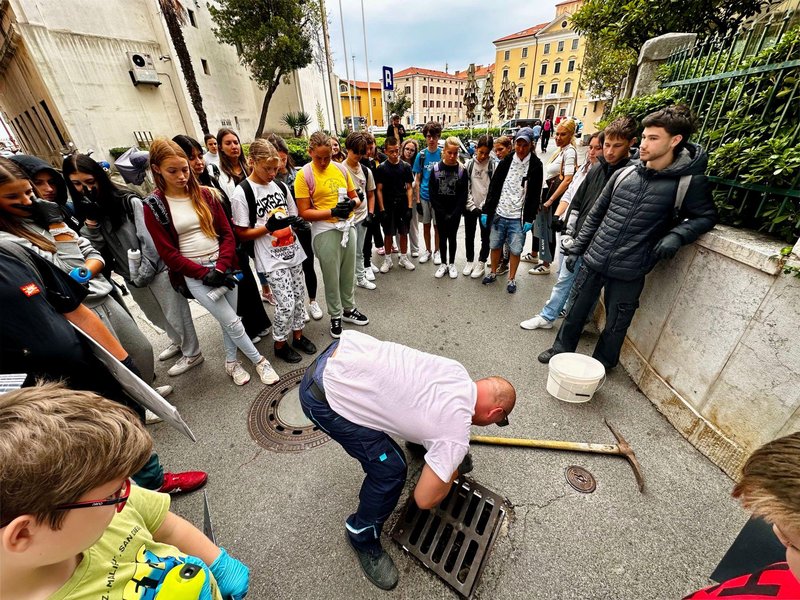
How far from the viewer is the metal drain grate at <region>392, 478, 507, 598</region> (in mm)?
1721

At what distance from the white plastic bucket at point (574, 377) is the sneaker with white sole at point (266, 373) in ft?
8.32

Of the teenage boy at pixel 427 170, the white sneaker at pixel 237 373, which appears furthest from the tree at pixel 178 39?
the white sneaker at pixel 237 373

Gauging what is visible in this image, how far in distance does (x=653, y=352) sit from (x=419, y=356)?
2471 millimetres

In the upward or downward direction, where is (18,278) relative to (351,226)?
upward

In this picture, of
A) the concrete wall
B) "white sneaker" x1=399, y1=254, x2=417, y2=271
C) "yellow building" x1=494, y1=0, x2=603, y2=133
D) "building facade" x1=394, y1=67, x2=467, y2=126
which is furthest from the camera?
"building facade" x1=394, y1=67, x2=467, y2=126

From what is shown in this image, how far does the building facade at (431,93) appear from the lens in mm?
65750

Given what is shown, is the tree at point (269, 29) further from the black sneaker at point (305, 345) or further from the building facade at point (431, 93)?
the building facade at point (431, 93)

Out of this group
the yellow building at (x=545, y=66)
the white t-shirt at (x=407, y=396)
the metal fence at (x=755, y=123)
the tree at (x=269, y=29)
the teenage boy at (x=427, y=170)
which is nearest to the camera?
the white t-shirt at (x=407, y=396)

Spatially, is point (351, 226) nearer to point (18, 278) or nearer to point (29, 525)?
point (18, 278)

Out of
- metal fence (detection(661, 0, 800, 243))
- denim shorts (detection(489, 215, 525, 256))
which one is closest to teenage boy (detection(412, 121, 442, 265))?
denim shorts (detection(489, 215, 525, 256))

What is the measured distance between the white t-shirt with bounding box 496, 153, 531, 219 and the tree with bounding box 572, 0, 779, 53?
3.22 meters

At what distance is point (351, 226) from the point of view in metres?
3.63


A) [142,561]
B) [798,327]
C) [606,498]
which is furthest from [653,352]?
[142,561]

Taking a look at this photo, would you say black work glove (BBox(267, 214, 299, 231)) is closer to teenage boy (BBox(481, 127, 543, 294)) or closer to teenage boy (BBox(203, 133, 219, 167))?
teenage boy (BBox(203, 133, 219, 167))
